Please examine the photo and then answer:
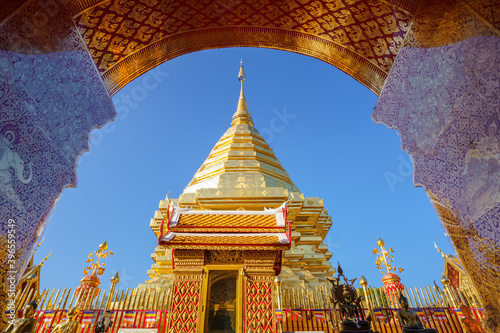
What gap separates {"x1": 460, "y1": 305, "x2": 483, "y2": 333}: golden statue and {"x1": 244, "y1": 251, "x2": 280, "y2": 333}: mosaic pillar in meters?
4.17

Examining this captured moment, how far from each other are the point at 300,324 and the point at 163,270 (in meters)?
5.45

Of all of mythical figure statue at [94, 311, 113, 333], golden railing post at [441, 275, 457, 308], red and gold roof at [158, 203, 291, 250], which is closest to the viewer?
mythical figure statue at [94, 311, 113, 333]

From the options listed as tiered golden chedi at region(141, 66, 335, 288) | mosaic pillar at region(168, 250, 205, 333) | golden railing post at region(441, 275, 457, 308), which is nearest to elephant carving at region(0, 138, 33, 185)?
mosaic pillar at region(168, 250, 205, 333)

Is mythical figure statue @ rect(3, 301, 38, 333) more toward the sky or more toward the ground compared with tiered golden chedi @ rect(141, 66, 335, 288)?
more toward the ground

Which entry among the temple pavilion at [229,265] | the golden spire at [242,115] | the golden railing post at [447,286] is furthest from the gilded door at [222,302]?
the golden spire at [242,115]

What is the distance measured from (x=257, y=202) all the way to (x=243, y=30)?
6532mm

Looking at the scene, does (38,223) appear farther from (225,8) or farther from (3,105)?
(225,8)

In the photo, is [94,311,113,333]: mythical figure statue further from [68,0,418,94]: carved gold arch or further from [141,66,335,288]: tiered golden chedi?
[68,0,418,94]: carved gold arch

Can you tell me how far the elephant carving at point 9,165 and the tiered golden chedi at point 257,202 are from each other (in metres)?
4.13

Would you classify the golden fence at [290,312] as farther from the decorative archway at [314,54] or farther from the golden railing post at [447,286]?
the decorative archway at [314,54]

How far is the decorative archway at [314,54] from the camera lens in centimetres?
345

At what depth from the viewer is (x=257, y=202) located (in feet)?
36.9

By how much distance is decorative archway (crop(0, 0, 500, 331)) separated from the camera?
11.3ft

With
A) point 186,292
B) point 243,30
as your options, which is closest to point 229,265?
point 186,292
